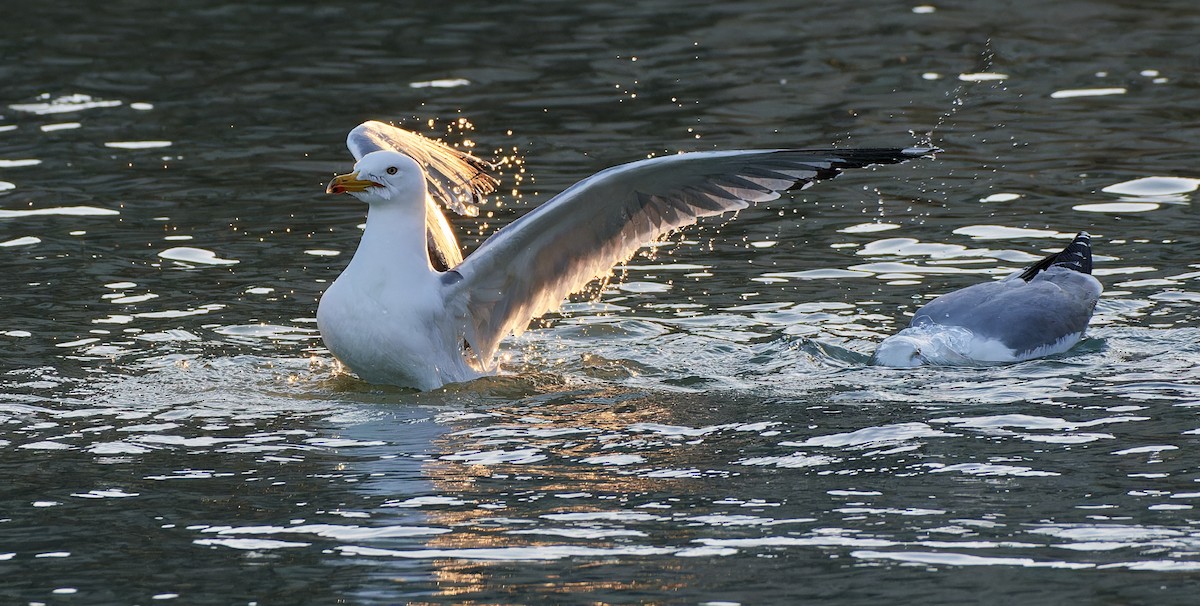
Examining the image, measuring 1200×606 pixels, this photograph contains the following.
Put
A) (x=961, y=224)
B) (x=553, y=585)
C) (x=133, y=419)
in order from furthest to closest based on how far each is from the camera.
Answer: (x=961, y=224), (x=133, y=419), (x=553, y=585)

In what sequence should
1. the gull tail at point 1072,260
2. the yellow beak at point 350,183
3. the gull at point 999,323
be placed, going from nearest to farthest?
the yellow beak at point 350,183 < the gull at point 999,323 < the gull tail at point 1072,260

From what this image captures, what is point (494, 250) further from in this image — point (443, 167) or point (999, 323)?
point (999, 323)

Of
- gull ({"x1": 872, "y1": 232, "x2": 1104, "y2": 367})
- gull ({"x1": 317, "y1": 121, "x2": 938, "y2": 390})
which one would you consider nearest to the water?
gull ({"x1": 872, "y1": 232, "x2": 1104, "y2": 367})

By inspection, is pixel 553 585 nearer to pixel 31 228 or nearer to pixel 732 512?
pixel 732 512

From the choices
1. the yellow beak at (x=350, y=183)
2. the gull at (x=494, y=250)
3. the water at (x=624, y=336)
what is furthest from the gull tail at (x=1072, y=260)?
the yellow beak at (x=350, y=183)

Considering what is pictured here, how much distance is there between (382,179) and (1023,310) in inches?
137

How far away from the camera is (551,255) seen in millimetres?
9719

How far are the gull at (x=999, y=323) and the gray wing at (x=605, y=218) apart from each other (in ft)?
3.36

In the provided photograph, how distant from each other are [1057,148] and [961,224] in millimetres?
2235

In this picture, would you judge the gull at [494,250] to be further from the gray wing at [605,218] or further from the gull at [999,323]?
the gull at [999,323]

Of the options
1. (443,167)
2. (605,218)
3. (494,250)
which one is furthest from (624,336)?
(443,167)

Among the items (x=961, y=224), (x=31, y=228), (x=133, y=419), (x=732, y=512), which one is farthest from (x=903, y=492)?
(x=31, y=228)

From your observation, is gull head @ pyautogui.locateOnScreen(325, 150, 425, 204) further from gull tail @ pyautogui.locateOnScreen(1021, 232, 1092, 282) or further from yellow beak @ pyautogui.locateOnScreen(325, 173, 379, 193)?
gull tail @ pyautogui.locateOnScreen(1021, 232, 1092, 282)

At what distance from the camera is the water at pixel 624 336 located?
6.55 meters
